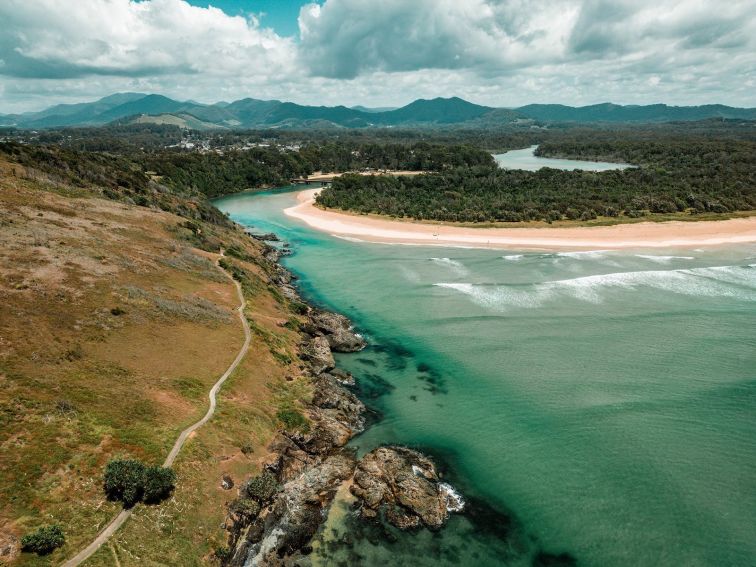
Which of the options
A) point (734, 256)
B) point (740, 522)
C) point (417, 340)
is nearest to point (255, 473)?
point (417, 340)

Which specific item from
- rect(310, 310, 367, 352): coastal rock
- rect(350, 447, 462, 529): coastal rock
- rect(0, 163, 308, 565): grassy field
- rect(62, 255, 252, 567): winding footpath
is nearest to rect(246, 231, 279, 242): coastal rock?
rect(0, 163, 308, 565): grassy field

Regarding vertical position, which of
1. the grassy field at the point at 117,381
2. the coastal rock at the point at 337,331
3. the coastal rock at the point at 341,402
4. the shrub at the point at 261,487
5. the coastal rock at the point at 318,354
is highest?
the grassy field at the point at 117,381

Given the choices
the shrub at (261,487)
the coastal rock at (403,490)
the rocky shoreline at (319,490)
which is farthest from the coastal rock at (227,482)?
the coastal rock at (403,490)

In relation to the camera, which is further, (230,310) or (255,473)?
(230,310)

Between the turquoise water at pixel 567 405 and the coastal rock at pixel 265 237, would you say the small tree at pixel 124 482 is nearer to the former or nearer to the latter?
the turquoise water at pixel 567 405

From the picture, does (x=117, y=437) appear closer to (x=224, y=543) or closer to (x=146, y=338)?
(x=224, y=543)

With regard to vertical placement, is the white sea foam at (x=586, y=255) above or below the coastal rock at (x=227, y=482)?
below
